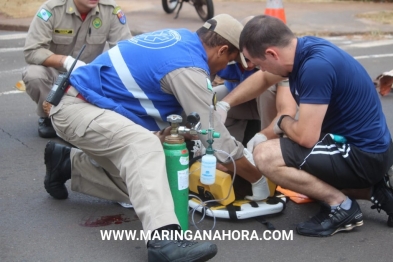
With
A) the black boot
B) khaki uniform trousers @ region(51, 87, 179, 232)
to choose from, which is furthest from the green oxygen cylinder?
the black boot

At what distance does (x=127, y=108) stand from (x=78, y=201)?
79 centimetres

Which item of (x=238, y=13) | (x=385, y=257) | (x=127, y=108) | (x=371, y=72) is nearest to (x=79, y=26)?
(x=127, y=108)

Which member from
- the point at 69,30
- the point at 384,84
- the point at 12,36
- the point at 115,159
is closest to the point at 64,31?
the point at 69,30

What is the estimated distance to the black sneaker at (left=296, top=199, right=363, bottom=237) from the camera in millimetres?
3789

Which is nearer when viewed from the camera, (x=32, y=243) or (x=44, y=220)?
(x=32, y=243)

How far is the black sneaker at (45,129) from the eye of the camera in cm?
567

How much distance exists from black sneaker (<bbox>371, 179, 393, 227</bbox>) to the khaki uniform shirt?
284cm

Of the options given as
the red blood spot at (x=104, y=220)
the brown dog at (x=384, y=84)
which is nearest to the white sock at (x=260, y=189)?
the red blood spot at (x=104, y=220)

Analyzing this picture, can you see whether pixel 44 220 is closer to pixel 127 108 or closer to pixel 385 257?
pixel 127 108

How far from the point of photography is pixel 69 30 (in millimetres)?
5660

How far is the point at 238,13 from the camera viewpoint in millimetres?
12492

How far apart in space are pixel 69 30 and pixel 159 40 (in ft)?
6.69

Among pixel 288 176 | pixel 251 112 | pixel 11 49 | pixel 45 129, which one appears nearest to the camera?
pixel 288 176

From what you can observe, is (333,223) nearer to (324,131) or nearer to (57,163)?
(324,131)
